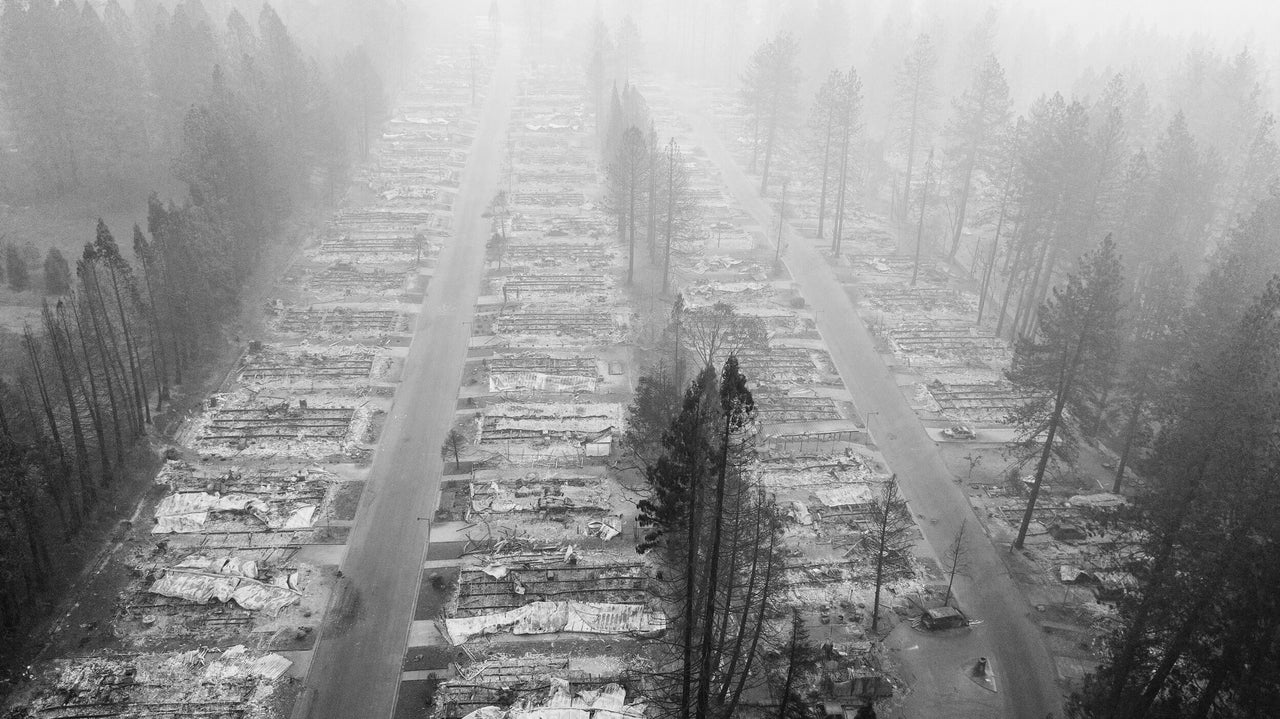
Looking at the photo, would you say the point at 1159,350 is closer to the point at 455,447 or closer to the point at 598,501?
the point at 598,501

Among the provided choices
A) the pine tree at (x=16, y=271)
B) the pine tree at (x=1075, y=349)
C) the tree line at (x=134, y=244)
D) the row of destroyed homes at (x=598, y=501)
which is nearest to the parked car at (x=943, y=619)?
the row of destroyed homes at (x=598, y=501)

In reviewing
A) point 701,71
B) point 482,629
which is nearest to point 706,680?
point 482,629

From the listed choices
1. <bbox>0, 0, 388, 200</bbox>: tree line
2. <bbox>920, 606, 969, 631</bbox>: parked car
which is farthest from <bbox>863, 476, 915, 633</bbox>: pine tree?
<bbox>0, 0, 388, 200</bbox>: tree line

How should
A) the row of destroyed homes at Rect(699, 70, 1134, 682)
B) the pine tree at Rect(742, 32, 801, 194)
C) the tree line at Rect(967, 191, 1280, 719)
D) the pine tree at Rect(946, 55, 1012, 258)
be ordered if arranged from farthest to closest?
the pine tree at Rect(742, 32, 801, 194)
the pine tree at Rect(946, 55, 1012, 258)
the row of destroyed homes at Rect(699, 70, 1134, 682)
the tree line at Rect(967, 191, 1280, 719)

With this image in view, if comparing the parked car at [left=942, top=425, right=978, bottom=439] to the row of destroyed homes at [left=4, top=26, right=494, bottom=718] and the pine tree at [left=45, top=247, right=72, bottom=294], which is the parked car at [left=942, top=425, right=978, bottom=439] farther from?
the pine tree at [left=45, top=247, right=72, bottom=294]

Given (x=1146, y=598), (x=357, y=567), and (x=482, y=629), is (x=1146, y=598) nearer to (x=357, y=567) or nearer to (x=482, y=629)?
(x=482, y=629)

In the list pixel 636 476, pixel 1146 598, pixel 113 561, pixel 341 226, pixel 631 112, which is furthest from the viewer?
pixel 631 112
